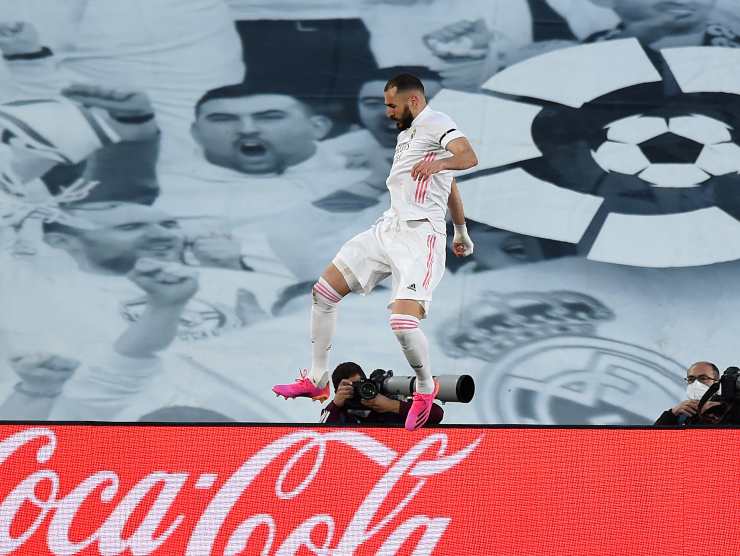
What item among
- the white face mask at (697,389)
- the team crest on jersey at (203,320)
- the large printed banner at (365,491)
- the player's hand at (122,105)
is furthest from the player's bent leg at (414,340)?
the player's hand at (122,105)

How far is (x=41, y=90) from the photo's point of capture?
9617mm

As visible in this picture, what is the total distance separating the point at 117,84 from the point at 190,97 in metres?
0.61

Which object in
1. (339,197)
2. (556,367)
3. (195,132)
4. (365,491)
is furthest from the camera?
(195,132)

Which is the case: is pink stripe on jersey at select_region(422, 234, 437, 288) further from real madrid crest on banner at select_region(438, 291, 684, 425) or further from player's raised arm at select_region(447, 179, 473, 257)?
real madrid crest on banner at select_region(438, 291, 684, 425)

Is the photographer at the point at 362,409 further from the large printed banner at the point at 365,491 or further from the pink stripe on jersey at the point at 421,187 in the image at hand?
the pink stripe on jersey at the point at 421,187

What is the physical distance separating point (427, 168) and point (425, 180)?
0.23 meters

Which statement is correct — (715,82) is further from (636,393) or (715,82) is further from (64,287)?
(64,287)

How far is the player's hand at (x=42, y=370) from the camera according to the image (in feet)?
28.9

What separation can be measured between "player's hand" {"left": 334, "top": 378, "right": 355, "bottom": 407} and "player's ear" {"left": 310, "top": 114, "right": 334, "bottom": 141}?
14.4 feet

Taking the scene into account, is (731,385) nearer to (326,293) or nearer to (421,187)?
(421,187)

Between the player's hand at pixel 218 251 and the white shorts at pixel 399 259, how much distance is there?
3545mm

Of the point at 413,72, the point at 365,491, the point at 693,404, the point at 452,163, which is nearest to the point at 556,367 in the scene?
the point at 413,72

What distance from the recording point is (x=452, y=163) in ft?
17.1

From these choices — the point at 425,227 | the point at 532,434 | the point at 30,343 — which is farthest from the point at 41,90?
the point at 532,434
